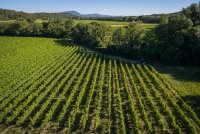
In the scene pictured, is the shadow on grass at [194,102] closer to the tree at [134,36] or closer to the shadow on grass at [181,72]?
the shadow on grass at [181,72]

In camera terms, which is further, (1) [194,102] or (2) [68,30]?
(2) [68,30]

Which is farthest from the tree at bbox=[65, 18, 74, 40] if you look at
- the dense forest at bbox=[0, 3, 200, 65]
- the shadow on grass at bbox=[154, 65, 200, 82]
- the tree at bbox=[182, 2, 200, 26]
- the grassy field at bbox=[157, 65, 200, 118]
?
the grassy field at bbox=[157, 65, 200, 118]

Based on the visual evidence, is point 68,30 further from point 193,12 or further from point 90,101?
point 90,101

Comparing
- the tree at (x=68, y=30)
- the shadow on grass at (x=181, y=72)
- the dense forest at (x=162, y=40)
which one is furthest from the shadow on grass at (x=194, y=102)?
the tree at (x=68, y=30)

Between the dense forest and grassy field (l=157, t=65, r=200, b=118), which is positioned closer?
grassy field (l=157, t=65, r=200, b=118)

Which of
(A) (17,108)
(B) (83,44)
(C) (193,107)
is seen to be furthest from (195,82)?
(B) (83,44)

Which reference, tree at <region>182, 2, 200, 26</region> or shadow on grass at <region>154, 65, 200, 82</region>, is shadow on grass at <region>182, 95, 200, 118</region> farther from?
tree at <region>182, 2, 200, 26</region>

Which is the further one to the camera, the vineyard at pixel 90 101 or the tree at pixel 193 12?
the tree at pixel 193 12

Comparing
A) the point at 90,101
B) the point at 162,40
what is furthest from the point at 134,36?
the point at 90,101
